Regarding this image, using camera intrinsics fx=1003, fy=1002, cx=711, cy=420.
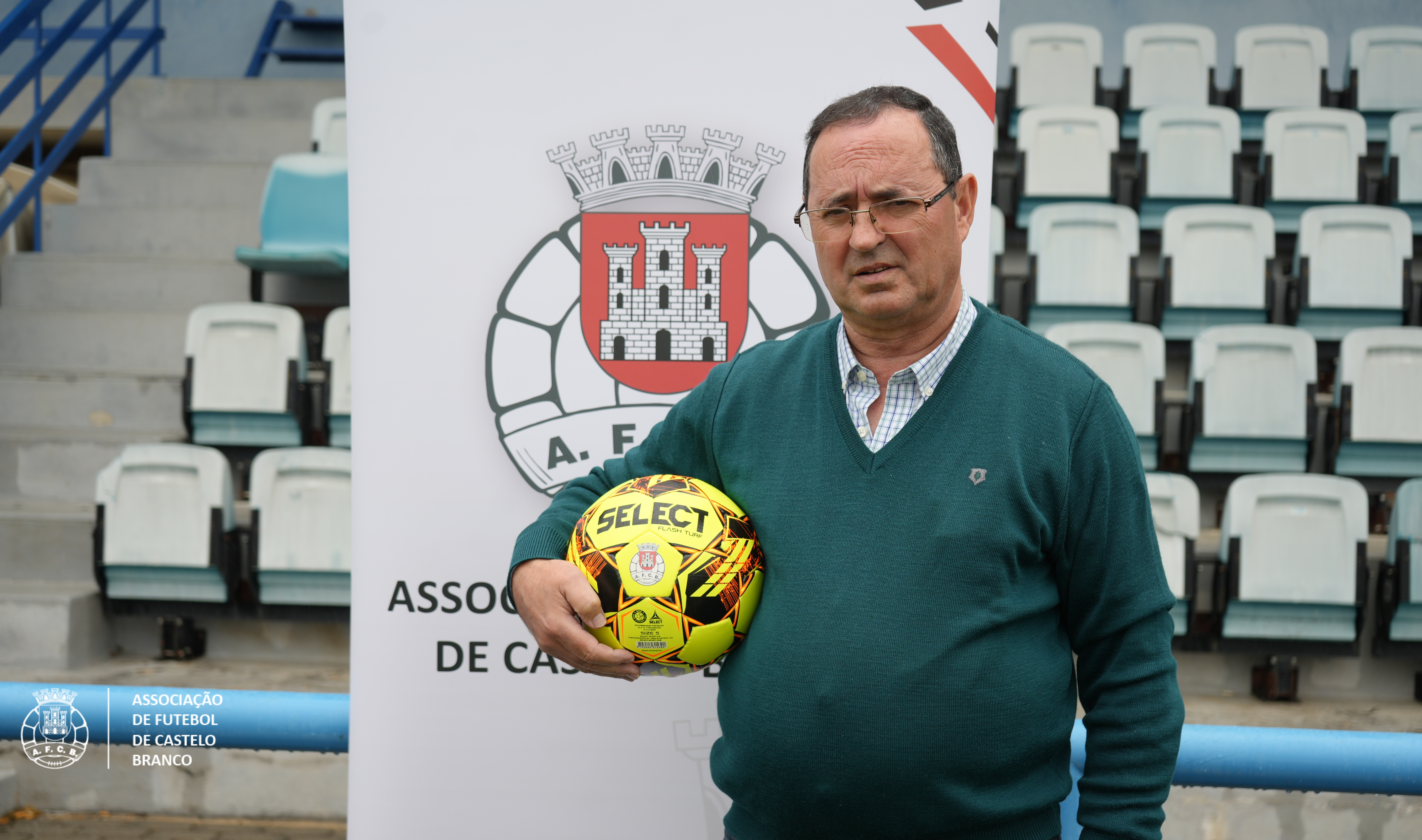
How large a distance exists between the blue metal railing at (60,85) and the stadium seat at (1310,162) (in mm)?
6581

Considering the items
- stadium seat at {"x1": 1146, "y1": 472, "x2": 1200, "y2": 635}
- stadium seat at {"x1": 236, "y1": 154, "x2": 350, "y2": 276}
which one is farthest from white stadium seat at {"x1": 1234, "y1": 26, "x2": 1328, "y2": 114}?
stadium seat at {"x1": 236, "y1": 154, "x2": 350, "y2": 276}

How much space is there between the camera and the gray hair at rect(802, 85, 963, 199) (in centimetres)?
127

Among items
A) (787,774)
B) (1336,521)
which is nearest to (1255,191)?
(1336,521)

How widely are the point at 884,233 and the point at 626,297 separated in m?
0.66

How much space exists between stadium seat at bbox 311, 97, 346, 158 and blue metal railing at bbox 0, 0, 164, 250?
1.30 m

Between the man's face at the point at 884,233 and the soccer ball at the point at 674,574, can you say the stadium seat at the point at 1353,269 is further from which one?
the soccer ball at the point at 674,574

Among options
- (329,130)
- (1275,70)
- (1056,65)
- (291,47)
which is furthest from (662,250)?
(291,47)

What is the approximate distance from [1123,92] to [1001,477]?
6051 millimetres

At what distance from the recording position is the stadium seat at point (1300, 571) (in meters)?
3.78

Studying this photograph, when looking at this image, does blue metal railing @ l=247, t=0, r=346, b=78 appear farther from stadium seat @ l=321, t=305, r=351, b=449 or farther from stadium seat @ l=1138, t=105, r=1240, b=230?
stadium seat @ l=1138, t=105, r=1240, b=230

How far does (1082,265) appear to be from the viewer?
5031mm

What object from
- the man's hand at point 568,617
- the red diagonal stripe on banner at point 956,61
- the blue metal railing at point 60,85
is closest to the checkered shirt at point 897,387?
the man's hand at point 568,617

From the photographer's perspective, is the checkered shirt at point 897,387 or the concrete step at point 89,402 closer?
the checkered shirt at point 897,387

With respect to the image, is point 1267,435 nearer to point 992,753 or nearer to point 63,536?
point 992,753
